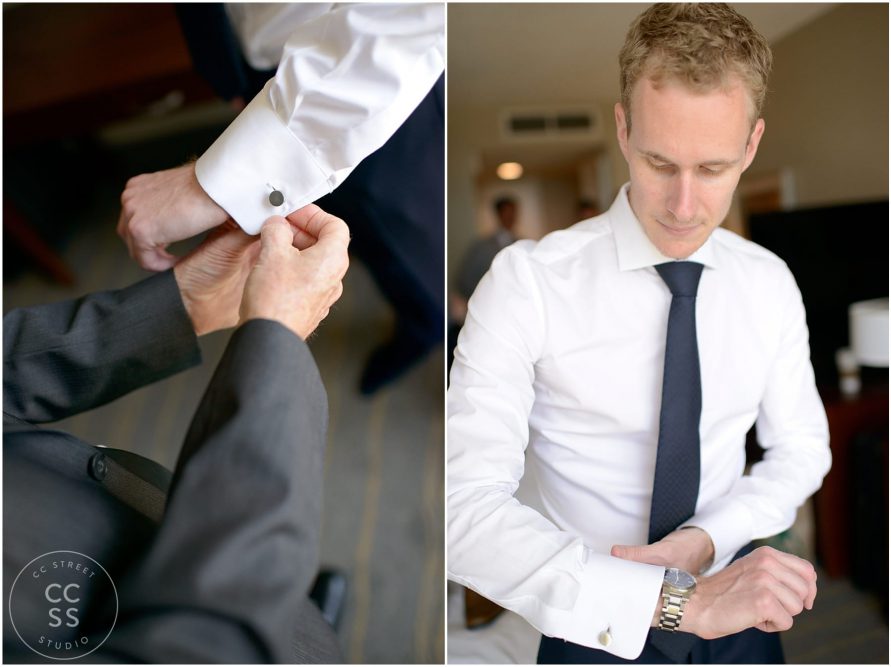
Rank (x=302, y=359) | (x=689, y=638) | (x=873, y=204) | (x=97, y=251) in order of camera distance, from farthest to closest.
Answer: (x=97, y=251), (x=873, y=204), (x=689, y=638), (x=302, y=359)

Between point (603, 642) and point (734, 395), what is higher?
point (734, 395)

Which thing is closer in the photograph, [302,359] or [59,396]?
[302,359]

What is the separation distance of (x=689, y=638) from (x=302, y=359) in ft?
1.75

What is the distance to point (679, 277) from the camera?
0.73 meters

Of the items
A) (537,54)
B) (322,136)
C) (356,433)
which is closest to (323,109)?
(322,136)

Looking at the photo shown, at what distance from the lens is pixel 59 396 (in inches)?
28.9

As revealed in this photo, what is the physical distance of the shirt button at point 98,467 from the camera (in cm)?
63

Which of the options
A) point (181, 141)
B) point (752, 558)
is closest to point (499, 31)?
point (181, 141)

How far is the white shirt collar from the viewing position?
718 mm

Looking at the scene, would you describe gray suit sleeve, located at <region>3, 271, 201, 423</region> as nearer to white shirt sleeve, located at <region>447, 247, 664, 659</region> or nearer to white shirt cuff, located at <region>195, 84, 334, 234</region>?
white shirt cuff, located at <region>195, 84, 334, 234</region>

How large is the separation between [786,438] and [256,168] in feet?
2.30

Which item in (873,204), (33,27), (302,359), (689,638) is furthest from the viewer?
(33,27)

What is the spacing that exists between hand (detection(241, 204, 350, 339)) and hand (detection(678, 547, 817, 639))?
49 cm

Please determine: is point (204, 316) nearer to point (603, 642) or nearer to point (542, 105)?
point (542, 105)
